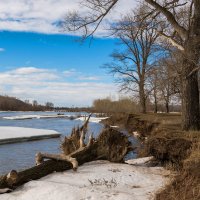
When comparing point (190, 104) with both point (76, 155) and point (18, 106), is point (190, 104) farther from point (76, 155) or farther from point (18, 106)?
point (18, 106)

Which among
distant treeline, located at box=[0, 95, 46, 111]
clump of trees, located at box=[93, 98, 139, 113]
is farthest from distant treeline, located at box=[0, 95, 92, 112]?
clump of trees, located at box=[93, 98, 139, 113]

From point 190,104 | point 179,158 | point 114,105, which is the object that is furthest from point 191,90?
point 114,105

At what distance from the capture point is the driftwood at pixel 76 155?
27.9 feet

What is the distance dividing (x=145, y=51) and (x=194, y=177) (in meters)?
35.1

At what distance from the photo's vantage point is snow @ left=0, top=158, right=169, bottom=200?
23.6 feet

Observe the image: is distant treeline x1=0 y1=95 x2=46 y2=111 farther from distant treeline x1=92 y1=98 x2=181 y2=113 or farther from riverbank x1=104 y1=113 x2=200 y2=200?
riverbank x1=104 y1=113 x2=200 y2=200

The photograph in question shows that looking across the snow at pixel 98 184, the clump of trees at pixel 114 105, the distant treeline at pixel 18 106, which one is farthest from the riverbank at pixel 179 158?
the distant treeline at pixel 18 106

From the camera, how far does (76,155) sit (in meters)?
10.3

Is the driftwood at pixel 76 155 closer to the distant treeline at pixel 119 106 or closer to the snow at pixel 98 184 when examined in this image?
the snow at pixel 98 184

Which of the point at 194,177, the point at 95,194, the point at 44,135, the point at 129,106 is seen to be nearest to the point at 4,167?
the point at 95,194

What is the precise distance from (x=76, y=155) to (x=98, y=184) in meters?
2.43

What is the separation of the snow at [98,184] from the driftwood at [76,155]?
250mm

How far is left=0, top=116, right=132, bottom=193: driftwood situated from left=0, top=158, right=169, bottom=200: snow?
0.25 metres

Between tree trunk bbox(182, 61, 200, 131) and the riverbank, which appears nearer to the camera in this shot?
the riverbank
